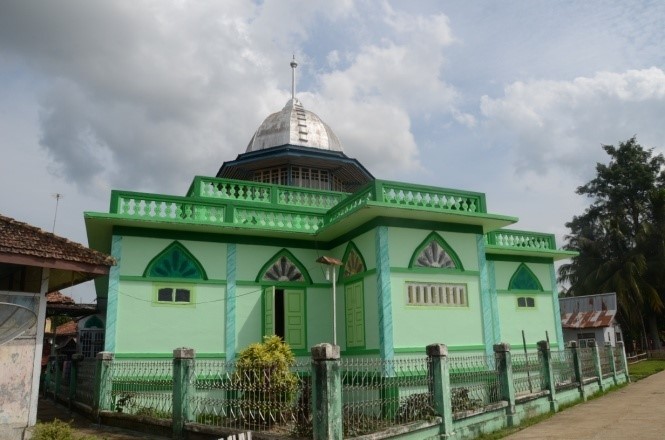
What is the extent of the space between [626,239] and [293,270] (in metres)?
22.4

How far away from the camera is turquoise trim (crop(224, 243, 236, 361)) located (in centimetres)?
1222

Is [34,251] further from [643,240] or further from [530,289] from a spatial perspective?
[643,240]

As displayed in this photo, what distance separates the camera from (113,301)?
37.3 ft

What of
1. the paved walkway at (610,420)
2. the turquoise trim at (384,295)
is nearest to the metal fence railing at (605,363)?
the paved walkway at (610,420)

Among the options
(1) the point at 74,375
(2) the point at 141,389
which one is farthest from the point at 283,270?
(1) the point at 74,375

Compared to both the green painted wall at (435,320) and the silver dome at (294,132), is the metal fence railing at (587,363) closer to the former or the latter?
the green painted wall at (435,320)

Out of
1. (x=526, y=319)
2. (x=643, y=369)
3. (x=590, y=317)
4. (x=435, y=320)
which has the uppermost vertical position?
(x=590, y=317)

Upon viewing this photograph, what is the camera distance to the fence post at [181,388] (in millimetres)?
8750

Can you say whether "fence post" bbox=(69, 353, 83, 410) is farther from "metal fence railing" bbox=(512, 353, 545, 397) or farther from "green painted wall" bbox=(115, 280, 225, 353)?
"metal fence railing" bbox=(512, 353, 545, 397)

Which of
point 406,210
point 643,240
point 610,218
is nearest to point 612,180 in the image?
point 610,218

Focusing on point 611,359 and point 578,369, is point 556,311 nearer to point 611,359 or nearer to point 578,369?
point 611,359

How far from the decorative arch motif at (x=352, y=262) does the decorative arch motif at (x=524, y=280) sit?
5142 mm

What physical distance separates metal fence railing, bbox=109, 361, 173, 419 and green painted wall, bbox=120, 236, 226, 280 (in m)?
2.02

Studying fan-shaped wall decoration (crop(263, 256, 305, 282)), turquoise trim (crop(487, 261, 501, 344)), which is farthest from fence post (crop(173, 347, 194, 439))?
turquoise trim (crop(487, 261, 501, 344))
